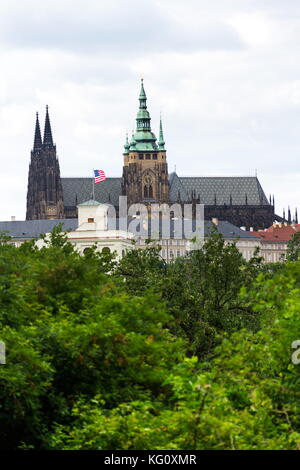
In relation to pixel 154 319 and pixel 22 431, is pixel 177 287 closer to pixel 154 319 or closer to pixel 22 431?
pixel 154 319

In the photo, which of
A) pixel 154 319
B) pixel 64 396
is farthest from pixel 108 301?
pixel 64 396

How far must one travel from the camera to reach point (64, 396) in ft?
122

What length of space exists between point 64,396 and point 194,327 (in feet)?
90.4

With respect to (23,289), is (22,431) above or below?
below

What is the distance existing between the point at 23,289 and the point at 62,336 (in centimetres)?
382

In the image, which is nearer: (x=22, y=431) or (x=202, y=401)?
(x=202, y=401)

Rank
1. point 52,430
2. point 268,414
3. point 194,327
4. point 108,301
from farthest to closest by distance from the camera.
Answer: point 194,327 < point 108,301 < point 52,430 < point 268,414

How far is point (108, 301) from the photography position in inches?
1594
